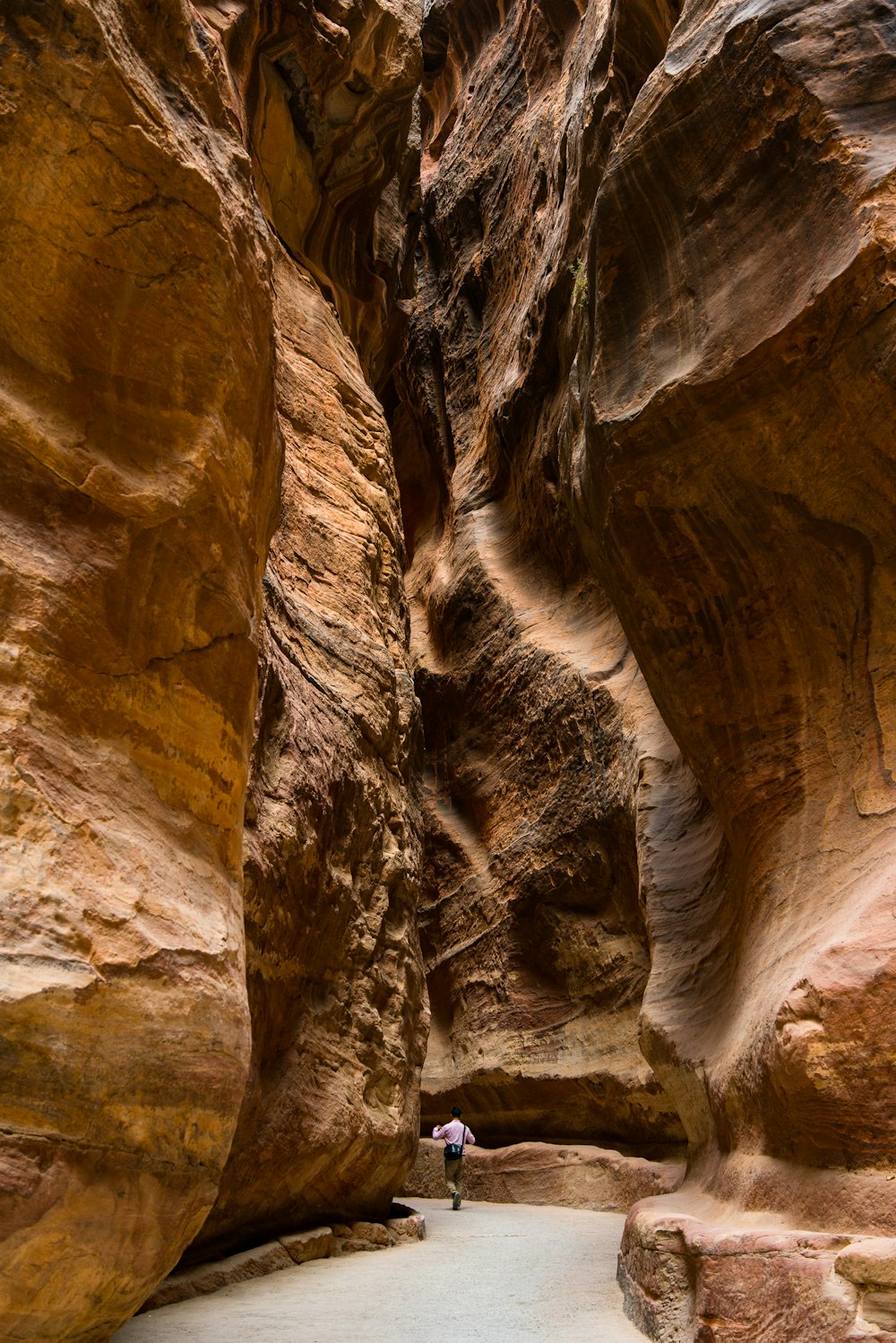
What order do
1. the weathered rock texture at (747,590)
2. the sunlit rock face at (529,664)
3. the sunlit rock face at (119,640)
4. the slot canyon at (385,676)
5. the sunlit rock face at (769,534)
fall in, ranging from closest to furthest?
the sunlit rock face at (119,640)
the slot canyon at (385,676)
the weathered rock texture at (747,590)
the sunlit rock face at (769,534)
the sunlit rock face at (529,664)

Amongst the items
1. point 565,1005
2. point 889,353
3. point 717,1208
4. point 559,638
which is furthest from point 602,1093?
point 889,353

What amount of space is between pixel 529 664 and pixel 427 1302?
9.22m

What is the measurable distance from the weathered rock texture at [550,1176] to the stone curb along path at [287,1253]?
2590 mm

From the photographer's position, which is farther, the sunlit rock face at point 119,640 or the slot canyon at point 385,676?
the slot canyon at point 385,676

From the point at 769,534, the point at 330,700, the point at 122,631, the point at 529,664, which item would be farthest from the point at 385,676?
the point at 122,631

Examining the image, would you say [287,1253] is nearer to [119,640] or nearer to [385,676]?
[385,676]

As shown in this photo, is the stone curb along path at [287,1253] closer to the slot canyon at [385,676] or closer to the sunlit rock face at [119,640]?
the slot canyon at [385,676]

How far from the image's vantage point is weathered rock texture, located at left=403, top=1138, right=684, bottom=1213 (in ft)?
34.2

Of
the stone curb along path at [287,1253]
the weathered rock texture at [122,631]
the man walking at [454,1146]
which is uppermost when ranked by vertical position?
the weathered rock texture at [122,631]

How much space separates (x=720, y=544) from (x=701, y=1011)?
303 cm

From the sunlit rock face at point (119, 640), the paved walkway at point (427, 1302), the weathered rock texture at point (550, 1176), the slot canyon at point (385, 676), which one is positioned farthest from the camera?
the weathered rock texture at point (550, 1176)

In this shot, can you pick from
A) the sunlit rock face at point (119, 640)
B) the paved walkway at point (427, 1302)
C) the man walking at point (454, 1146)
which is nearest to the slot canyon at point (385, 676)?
the sunlit rock face at point (119, 640)

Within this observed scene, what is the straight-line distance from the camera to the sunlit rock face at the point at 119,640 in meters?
2.93

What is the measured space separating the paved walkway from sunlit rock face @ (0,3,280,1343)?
202 centimetres
